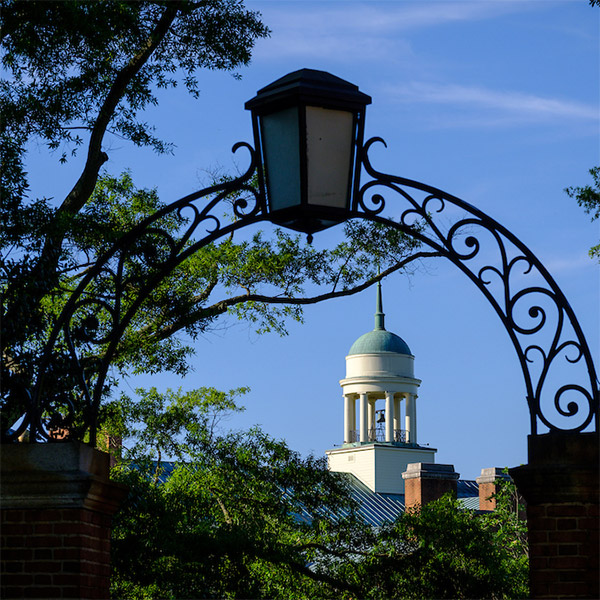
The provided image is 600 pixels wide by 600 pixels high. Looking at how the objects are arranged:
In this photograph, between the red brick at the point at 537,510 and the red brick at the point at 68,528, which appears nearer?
the red brick at the point at 68,528

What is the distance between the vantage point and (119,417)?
16.2m

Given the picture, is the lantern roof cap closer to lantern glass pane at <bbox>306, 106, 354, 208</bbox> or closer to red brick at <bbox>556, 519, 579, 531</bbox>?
lantern glass pane at <bbox>306, 106, 354, 208</bbox>

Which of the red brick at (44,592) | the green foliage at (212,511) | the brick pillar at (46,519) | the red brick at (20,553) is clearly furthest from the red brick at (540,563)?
the green foliage at (212,511)

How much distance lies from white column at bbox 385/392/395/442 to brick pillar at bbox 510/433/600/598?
167 feet

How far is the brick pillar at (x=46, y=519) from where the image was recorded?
5191 mm

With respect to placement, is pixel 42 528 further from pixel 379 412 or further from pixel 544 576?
pixel 379 412

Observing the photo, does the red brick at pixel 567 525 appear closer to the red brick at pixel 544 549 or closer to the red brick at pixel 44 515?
the red brick at pixel 544 549

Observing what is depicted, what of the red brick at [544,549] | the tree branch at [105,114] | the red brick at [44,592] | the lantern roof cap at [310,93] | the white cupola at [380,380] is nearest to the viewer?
the red brick at [44,592]

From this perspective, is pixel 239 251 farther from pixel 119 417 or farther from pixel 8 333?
pixel 8 333

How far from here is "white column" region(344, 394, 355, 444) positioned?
59125 mm

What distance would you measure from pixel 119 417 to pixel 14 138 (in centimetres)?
579

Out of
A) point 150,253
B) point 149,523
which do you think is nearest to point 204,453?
point 149,523

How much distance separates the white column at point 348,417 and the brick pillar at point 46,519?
52691mm

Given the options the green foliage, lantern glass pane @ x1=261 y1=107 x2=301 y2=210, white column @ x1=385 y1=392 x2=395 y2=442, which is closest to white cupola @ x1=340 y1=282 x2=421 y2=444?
white column @ x1=385 y1=392 x2=395 y2=442
